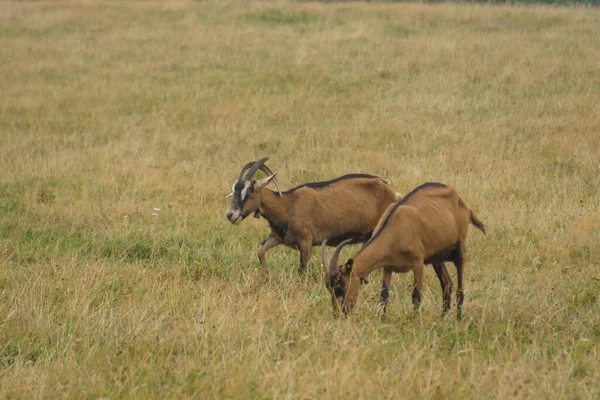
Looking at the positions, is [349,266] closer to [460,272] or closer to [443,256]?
[443,256]

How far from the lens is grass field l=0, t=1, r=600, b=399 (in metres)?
5.46

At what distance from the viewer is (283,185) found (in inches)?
485

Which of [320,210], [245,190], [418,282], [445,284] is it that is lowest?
[445,284]

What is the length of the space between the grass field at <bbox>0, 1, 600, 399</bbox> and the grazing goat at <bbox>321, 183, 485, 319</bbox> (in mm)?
270

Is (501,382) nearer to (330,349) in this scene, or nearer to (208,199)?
(330,349)

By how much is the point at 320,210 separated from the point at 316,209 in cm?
5

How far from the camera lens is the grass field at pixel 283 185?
215 inches

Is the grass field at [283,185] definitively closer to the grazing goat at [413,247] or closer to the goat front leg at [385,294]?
the goat front leg at [385,294]

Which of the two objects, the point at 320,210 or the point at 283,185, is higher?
the point at 320,210

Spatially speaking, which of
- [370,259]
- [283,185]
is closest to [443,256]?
[370,259]

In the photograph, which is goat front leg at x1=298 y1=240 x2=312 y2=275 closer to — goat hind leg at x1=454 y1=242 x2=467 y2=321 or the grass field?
the grass field

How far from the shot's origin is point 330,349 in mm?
5715

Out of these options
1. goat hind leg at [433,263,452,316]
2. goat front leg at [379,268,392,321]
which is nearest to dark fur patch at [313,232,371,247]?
goat hind leg at [433,263,452,316]

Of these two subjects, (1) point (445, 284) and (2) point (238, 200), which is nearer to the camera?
(1) point (445, 284)
